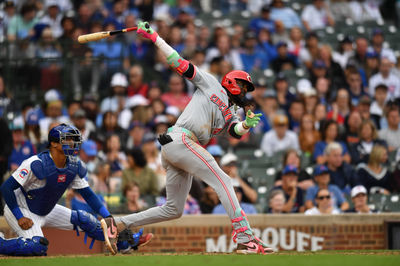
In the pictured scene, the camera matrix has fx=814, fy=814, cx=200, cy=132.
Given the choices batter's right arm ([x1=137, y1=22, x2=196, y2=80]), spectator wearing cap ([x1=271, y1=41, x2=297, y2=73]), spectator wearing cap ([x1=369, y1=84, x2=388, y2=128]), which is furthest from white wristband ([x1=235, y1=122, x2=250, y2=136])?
spectator wearing cap ([x1=271, y1=41, x2=297, y2=73])

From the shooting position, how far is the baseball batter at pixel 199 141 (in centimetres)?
791

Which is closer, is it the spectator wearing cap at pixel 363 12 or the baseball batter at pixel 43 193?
the baseball batter at pixel 43 193

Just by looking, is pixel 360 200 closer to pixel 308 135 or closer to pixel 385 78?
pixel 308 135

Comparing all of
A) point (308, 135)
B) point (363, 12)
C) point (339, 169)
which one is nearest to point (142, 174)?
point (339, 169)

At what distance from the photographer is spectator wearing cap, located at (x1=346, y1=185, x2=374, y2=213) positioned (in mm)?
10977

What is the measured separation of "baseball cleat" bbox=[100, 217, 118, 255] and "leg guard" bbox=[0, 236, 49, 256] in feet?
1.95

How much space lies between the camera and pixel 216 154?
37.8 feet

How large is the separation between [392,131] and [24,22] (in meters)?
6.74

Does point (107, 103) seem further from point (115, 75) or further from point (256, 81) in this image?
point (256, 81)

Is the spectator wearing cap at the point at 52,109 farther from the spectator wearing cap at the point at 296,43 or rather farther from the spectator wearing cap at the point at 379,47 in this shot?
the spectator wearing cap at the point at 379,47

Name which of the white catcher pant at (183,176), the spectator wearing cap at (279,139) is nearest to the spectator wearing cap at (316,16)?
the spectator wearing cap at (279,139)

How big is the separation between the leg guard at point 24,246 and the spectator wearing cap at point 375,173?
5.31m

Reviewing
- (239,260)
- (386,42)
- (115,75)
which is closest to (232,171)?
(115,75)

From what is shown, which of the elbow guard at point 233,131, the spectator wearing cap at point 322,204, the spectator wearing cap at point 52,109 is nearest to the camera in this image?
the elbow guard at point 233,131
